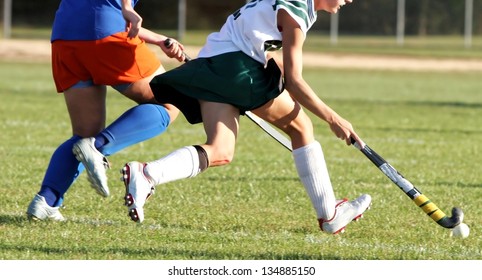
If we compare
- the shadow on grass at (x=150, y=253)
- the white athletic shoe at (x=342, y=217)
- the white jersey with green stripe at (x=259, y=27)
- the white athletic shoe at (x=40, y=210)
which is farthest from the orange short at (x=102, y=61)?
the white athletic shoe at (x=342, y=217)

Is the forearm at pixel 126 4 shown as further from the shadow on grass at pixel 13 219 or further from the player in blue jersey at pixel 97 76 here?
the shadow on grass at pixel 13 219

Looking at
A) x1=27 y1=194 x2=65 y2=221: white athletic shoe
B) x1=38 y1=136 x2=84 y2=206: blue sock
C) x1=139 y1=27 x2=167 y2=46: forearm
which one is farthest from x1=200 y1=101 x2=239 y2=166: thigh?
x1=27 y1=194 x2=65 y2=221: white athletic shoe

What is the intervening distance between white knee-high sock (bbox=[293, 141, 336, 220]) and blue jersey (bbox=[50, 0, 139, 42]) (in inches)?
47.8

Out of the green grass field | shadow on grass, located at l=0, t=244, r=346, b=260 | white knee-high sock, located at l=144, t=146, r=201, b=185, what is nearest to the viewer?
shadow on grass, located at l=0, t=244, r=346, b=260

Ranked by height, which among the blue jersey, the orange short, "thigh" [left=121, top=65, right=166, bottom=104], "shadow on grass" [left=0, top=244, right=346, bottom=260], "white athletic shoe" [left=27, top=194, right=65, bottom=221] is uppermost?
the blue jersey

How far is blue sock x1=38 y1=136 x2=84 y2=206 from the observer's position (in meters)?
6.23

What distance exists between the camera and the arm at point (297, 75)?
5512mm

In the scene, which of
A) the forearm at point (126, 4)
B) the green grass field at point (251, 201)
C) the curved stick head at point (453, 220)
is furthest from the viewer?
the curved stick head at point (453, 220)

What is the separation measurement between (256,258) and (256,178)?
3.18 metres

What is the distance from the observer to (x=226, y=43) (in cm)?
577

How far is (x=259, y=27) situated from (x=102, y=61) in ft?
3.02

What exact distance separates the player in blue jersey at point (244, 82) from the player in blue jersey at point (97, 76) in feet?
0.97

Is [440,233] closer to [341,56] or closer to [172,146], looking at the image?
[172,146]

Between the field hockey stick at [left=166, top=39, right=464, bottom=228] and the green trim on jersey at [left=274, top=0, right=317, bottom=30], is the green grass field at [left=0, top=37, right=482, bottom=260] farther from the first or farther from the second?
the green trim on jersey at [left=274, top=0, right=317, bottom=30]
